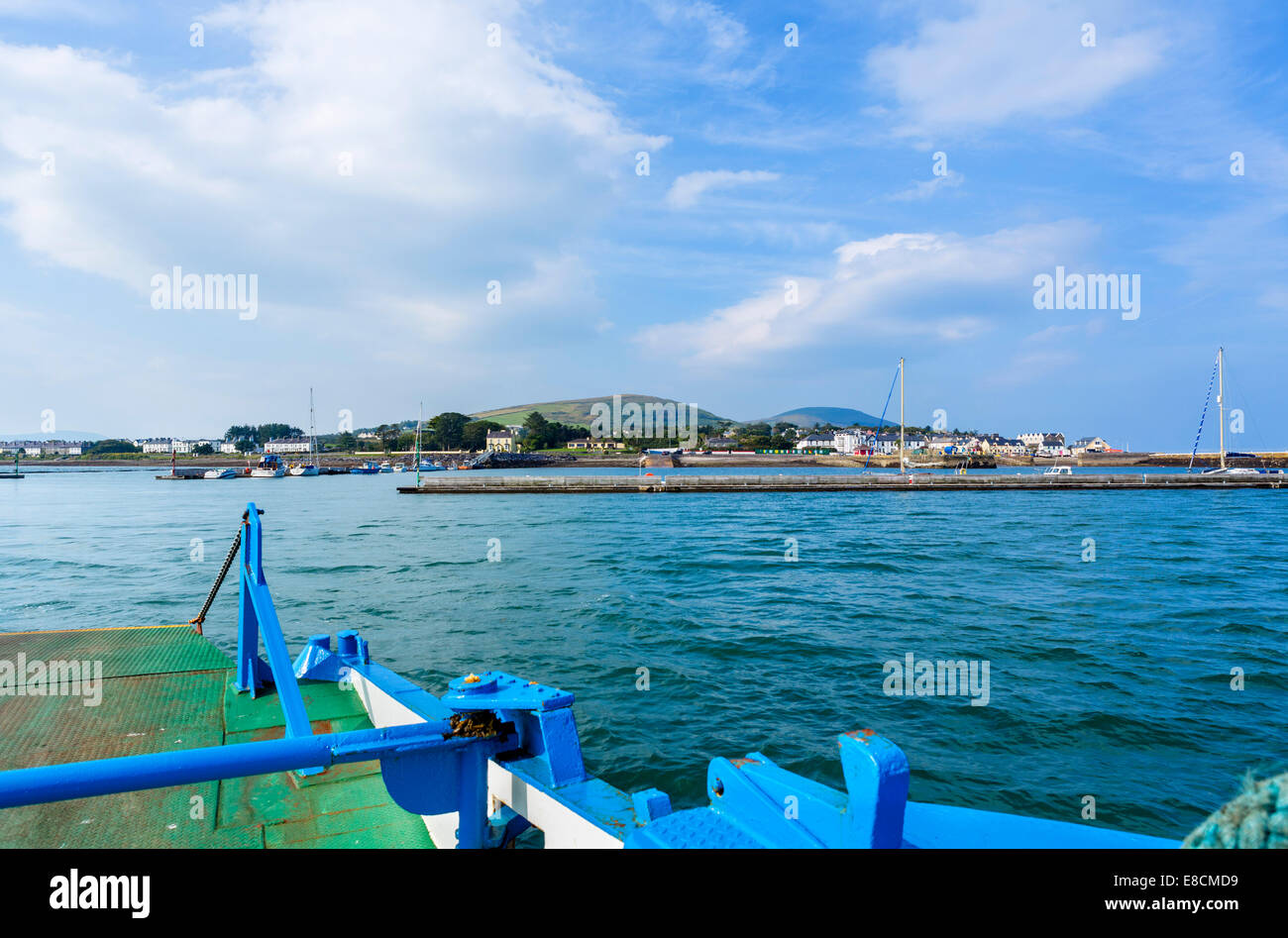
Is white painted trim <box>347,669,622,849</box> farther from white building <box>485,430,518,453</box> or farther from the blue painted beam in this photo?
white building <box>485,430,518,453</box>

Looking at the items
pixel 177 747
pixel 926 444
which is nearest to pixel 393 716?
pixel 177 747

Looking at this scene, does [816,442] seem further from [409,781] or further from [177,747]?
[409,781]

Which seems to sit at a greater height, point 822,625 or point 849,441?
point 849,441

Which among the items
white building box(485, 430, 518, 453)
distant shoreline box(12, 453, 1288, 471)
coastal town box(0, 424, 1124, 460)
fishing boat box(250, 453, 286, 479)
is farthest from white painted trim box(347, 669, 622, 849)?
white building box(485, 430, 518, 453)

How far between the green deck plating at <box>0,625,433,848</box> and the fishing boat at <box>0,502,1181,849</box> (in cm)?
2

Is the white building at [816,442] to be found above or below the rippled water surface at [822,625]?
above

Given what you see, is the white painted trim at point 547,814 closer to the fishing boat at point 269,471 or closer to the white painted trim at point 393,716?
the white painted trim at point 393,716

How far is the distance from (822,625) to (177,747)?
32.6 feet

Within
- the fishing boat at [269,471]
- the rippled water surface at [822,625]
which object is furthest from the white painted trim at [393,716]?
the fishing boat at [269,471]

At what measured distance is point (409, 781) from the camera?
→ 10.0 feet

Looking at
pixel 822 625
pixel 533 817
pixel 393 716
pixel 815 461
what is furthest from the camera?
pixel 815 461

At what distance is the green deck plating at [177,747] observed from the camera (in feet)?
12.8

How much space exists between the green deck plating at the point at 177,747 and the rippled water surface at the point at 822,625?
261 cm
